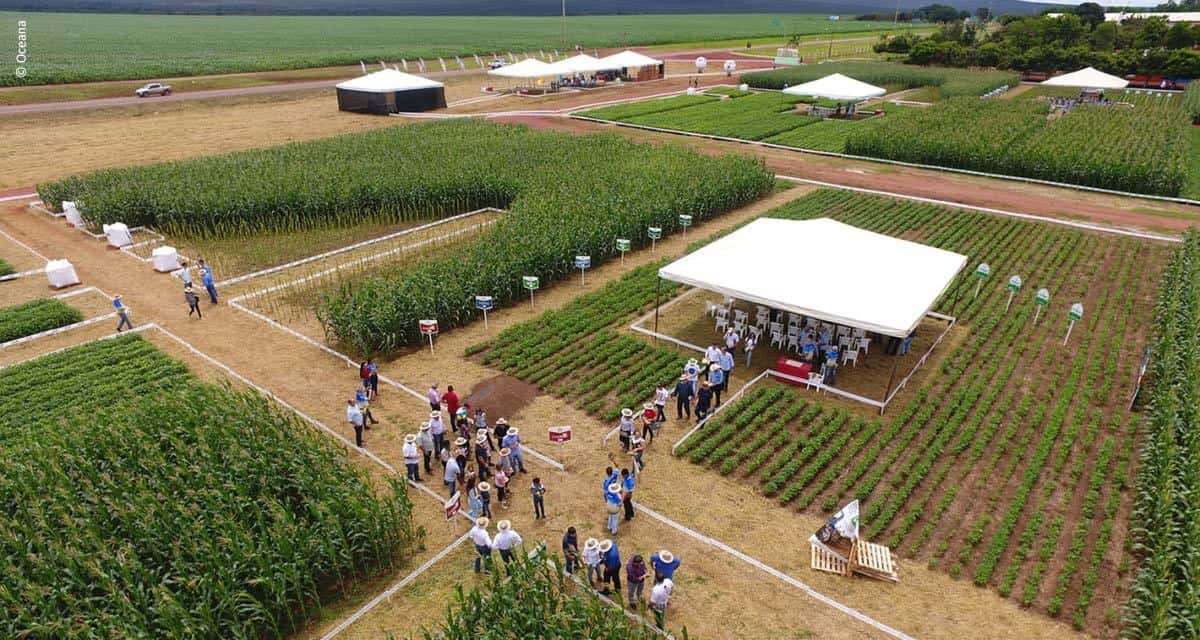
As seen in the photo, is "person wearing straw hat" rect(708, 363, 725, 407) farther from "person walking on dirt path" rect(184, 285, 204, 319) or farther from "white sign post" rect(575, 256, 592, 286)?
"person walking on dirt path" rect(184, 285, 204, 319)

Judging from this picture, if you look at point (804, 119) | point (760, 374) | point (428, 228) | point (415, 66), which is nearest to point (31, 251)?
point (428, 228)

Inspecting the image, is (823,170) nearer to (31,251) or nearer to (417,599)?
(417,599)

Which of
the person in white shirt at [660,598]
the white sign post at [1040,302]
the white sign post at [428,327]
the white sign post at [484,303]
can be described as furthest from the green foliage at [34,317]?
the white sign post at [1040,302]

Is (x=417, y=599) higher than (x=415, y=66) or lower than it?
lower

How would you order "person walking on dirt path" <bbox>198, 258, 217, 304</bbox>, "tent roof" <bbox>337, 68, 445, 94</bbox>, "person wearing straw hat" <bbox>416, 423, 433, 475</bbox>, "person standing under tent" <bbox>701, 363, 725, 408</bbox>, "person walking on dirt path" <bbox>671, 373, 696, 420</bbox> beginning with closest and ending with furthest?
"person wearing straw hat" <bbox>416, 423, 433, 475</bbox>
"person walking on dirt path" <bbox>671, 373, 696, 420</bbox>
"person standing under tent" <bbox>701, 363, 725, 408</bbox>
"person walking on dirt path" <bbox>198, 258, 217, 304</bbox>
"tent roof" <bbox>337, 68, 445, 94</bbox>

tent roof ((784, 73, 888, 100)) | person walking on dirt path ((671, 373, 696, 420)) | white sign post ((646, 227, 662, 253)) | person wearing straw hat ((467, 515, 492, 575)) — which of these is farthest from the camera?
tent roof ((784, 73, 888, 100))

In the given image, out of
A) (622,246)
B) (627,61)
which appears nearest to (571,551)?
(622,246)

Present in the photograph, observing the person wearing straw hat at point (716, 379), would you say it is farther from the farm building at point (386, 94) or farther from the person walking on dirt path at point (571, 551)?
the farm building at point (386, 94)

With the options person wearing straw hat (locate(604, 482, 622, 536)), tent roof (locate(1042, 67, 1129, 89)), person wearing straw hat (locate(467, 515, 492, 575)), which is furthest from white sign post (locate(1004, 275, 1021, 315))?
tent roof (locate(1042, 67, 1129, 89))
